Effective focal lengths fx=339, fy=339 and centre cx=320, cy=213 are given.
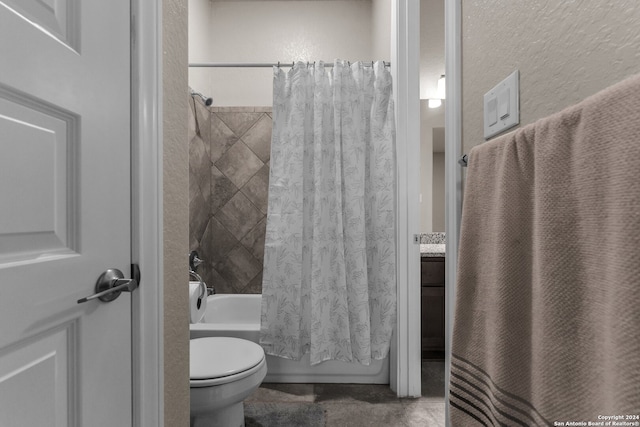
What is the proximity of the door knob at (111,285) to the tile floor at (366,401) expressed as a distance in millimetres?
1288

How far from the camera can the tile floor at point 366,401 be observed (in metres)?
1.66

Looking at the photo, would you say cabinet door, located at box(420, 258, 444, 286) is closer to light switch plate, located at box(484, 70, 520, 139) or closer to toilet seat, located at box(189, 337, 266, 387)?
toilet seat, located at box(189, 337, 266, 387)

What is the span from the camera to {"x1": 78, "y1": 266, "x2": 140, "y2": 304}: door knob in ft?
2.32

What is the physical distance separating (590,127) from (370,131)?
1.65 m

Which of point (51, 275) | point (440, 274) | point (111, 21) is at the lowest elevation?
point (440, 274)

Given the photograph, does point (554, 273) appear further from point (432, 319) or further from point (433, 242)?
point (433, 242)

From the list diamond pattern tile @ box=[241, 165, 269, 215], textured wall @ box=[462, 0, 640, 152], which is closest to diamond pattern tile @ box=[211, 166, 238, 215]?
diamond pattern tile @ box=[241, 165, 269, 215]

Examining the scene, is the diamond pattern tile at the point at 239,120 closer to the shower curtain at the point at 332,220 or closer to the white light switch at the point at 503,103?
the shower curtain at the point at 332,220

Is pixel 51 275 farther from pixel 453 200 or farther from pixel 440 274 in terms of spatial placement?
pixel 440 274

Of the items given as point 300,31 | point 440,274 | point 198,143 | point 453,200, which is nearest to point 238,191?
point 198,143

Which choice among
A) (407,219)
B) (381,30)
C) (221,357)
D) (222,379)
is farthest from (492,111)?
(381,30)

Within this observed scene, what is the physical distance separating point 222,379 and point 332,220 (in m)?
1.00

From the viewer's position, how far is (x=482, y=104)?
2.67ft

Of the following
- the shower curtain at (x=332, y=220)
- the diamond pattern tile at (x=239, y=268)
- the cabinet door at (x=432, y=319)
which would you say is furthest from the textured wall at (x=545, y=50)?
the diamond pattern tile at (x=239, y=268)
